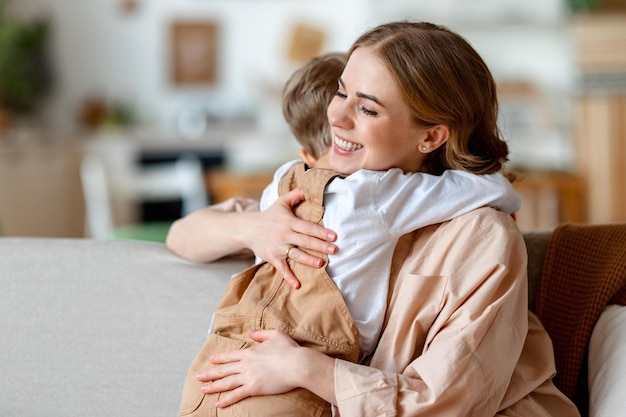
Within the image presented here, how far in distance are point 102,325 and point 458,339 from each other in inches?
30.5

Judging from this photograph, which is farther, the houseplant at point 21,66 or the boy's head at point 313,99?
the houseplant at point 21,66

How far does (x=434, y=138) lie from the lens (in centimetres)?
153

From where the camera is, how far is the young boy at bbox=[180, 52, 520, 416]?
143cm

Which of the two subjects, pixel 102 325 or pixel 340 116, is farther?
pixel 102 325

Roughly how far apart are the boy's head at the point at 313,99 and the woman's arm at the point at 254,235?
0.17 m

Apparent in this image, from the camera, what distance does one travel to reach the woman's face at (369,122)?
1.47 meters

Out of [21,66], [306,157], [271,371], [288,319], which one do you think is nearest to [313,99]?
[306,157]

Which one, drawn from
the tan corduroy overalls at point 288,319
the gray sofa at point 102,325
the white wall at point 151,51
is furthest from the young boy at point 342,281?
the white wall at point 151,51

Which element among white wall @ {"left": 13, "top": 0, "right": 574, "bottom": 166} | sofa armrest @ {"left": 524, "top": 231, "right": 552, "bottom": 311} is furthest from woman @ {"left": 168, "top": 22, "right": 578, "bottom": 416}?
white wall @ {"left": 13, "top": 0, "right": 574, "bottom": 166}

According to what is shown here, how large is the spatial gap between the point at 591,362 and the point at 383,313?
0.40 m

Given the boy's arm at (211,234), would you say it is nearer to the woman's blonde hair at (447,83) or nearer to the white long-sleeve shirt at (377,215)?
the white long-sleeve shirt at (377,215)

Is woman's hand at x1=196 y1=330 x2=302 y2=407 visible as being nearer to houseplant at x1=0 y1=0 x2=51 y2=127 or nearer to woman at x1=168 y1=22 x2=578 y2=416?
woman at x1=168 y1=22 x2=578 y2=416

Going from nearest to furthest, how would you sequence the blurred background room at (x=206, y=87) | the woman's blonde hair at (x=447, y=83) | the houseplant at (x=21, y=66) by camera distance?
the woman's blonde hair at (x=447, y=83) → the blurred background room at (x=206, y=87) → the houseplant at (x=21, y=66)

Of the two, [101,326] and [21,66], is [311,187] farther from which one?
[21,66]
